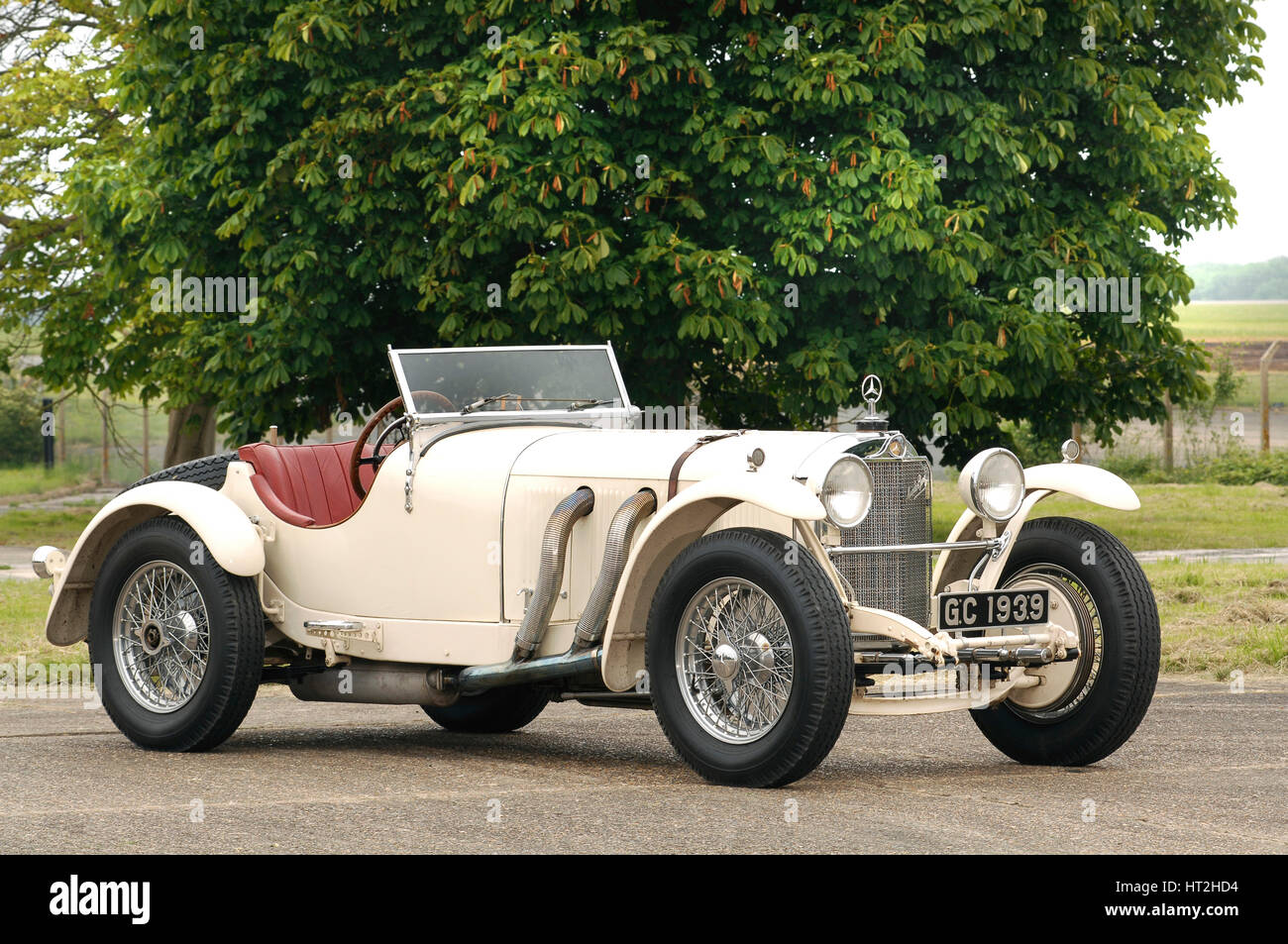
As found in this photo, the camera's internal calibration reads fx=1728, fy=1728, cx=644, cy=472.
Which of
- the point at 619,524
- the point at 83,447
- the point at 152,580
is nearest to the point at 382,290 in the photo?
the point at 152,580

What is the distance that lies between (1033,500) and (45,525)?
21341 mm

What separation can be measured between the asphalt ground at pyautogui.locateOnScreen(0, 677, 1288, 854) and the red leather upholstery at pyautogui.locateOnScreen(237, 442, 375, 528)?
1.13 meters

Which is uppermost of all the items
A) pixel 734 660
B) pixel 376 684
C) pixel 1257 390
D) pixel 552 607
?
pixel 1257 390

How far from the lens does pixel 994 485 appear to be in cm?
725

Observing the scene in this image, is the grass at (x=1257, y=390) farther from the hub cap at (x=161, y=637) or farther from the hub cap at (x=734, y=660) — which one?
the hub cap at (x=734, y=660)

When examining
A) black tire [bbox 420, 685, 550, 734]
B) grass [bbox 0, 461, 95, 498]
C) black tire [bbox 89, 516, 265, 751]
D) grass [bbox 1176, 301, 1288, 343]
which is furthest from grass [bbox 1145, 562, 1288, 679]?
grass [bbox 1176, 301, 1288, 343]

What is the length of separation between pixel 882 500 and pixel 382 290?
38.3 feet

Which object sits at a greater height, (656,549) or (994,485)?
(994,485)

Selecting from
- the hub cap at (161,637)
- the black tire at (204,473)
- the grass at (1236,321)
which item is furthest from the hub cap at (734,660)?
the grass at (1236,321)

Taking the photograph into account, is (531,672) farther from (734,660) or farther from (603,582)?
(734,660)

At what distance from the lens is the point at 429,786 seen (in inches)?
263

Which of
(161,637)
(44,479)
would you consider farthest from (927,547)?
(44,479)

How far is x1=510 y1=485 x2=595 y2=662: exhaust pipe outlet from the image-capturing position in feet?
23.6

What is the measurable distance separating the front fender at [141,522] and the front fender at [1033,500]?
3.10 m
